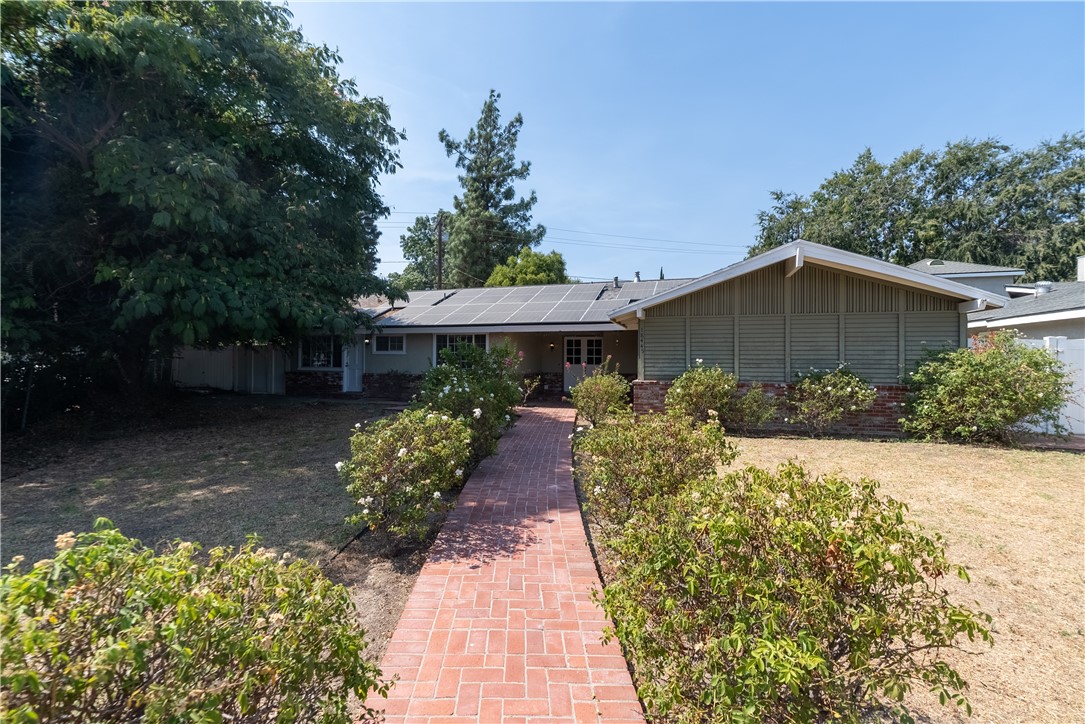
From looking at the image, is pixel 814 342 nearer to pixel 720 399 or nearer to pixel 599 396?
pixel 720 399

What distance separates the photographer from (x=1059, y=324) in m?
10.9

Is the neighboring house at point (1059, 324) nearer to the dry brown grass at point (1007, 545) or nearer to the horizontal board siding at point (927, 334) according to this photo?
the horizontal board siding at point (927, 334)

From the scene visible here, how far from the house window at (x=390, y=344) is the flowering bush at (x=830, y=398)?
38.2 feet

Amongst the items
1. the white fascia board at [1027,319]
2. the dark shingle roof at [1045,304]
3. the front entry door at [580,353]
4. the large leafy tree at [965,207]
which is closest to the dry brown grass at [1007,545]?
the white fascia board at [1027,319]

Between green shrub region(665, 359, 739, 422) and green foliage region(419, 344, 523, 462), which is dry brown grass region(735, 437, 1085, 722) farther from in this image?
green foliage region(419, 344, 523, 462)

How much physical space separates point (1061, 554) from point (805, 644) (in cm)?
456

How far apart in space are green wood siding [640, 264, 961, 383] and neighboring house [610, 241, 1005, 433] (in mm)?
20

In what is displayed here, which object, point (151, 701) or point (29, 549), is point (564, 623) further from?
point (29, 549)

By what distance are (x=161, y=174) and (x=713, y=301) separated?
416 inches

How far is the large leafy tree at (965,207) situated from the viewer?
2294 cm

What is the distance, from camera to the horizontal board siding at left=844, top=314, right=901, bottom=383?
A: 948 cm

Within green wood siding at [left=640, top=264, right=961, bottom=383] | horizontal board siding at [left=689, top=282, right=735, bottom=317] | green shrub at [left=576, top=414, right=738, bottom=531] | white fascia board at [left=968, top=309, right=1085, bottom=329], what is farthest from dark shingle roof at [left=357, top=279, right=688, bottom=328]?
green shrub at [left=576, top=414, right=738, bottom=531]

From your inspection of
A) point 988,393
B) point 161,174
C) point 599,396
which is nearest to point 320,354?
point 161,174

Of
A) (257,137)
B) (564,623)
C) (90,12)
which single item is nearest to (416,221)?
(257,137)
